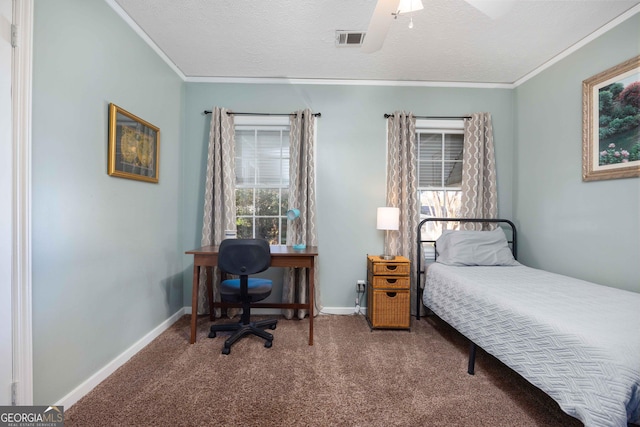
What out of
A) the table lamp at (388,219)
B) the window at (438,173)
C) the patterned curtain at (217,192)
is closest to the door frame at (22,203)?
the patterned curtain at (217,192)

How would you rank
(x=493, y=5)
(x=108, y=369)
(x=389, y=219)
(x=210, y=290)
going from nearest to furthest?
1. (x=493, y=5)
2. (x=108, y=369)
3. (x=389, y=219)
4. (x=210, y=290)

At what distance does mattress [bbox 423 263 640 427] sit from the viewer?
1.09 m

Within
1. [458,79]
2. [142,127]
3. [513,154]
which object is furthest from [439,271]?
[142,127]

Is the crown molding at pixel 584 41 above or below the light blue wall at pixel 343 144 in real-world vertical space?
above

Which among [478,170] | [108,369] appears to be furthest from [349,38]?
[108,369]

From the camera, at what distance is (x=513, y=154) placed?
3145 millimetres

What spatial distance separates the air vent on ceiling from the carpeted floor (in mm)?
2753

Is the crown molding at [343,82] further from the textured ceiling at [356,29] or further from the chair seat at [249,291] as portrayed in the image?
the chair seat at [249,291]

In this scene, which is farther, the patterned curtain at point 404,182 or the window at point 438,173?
the window at point 438,173

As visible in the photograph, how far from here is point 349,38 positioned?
92.5 inches

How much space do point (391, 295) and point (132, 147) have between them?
270 centimetres

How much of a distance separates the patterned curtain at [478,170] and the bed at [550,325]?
490 millimetres

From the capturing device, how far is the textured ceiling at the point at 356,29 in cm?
200

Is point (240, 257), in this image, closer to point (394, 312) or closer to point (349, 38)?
point (394, 312)
